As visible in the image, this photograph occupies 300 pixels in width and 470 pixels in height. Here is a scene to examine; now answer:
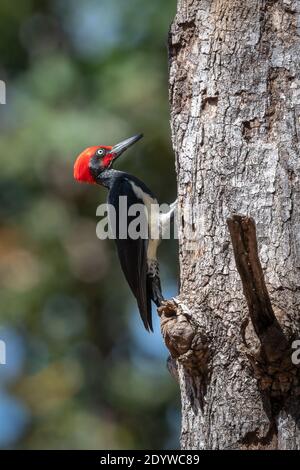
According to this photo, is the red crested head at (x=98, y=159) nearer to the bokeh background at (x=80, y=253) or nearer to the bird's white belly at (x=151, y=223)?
the bird's white belly at (x=151, y=223)

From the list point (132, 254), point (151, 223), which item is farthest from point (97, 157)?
point (132, 254)

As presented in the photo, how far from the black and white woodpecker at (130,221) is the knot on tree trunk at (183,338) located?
5.48 feet

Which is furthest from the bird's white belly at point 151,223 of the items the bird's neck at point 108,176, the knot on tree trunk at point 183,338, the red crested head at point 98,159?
the knot on tree trunk at point 183,338

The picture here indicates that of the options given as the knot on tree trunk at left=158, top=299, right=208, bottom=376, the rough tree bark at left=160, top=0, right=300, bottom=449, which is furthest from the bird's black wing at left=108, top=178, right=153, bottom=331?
the knot on tree trunk at left=158, top=299, right=208, bottom=376

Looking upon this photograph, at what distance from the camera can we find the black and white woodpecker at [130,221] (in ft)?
19.0

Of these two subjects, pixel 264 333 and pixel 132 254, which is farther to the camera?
pixel 132 254

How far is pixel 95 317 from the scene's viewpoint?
9.94 meters

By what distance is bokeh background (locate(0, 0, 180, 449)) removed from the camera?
9.26m

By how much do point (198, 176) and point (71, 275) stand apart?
18.3 feet

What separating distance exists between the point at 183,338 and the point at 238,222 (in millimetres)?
734

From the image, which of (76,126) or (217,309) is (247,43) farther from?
(76,126)

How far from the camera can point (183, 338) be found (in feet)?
12.5

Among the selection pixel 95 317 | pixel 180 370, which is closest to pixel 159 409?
pixel 95 317

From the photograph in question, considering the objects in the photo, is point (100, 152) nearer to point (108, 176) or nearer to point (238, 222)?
point (108, 176)
